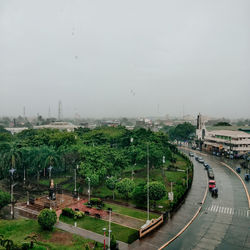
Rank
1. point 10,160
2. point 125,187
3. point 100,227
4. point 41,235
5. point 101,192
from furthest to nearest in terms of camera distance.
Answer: point 10,160, point 101,192, point 125,187, point 100,227, point 41,235

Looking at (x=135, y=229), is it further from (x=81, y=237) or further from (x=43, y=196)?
(x=43, y=196)

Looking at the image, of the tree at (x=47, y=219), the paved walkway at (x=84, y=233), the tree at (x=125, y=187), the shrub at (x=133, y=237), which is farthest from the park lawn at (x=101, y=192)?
the shrub at (x=133, y=237)

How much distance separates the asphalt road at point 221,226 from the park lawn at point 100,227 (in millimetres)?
4854

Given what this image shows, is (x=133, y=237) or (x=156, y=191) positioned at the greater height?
(x=156, y=191)

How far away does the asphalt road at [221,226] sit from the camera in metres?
24.5

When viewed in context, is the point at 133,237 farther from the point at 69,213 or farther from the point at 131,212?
the point at 69,213

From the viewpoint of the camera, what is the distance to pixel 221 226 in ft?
94.7

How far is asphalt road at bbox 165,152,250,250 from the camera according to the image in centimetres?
2448

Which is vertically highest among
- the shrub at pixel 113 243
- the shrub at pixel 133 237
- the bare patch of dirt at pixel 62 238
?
the shrub at pixel 113 243

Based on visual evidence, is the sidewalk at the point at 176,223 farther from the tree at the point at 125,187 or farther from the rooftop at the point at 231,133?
the rooftop at the point at 231,133

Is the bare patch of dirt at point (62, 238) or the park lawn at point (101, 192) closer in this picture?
the bare patch of dirt at point (62, 238)

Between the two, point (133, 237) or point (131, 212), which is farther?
point (131, 212)

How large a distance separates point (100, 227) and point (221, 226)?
1478 cm

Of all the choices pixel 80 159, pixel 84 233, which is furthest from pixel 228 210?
pixel 80 159
